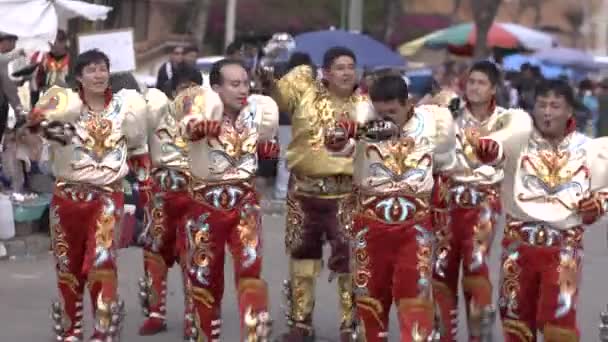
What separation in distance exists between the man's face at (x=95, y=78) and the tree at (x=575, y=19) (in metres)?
52.2

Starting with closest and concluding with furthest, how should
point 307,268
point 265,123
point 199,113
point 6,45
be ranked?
point 199,113 → point 265,123 → point 307,268 → point 6,45

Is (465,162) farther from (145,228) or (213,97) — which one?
(145,228)

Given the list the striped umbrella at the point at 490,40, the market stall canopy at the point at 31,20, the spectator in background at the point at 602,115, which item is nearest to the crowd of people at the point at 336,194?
the market stall canopy at the point at 31,20

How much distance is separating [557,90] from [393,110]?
87 centimetres

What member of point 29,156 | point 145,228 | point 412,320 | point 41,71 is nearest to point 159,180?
point 145,228

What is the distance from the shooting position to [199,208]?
29.0 ft

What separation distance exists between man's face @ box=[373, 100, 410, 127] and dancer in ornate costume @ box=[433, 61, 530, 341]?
1.37m

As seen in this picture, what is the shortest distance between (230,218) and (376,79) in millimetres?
1166

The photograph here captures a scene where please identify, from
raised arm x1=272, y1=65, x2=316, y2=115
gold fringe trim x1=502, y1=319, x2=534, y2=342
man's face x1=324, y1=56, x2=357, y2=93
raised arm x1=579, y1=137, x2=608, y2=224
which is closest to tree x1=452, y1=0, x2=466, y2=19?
raised arm x1=272, y1=65, x2=316, y2=115

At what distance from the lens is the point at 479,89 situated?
9648 millimetres

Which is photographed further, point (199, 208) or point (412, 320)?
point (199, 208)

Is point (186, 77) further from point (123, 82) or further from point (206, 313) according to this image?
point (123, 82)

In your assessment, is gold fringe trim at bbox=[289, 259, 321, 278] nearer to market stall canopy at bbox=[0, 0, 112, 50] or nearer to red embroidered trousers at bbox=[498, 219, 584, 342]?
red embroidered trousers at bbox=[498, 219, 584, 342]

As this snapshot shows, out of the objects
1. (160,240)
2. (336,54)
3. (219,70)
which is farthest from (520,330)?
(160,240)
